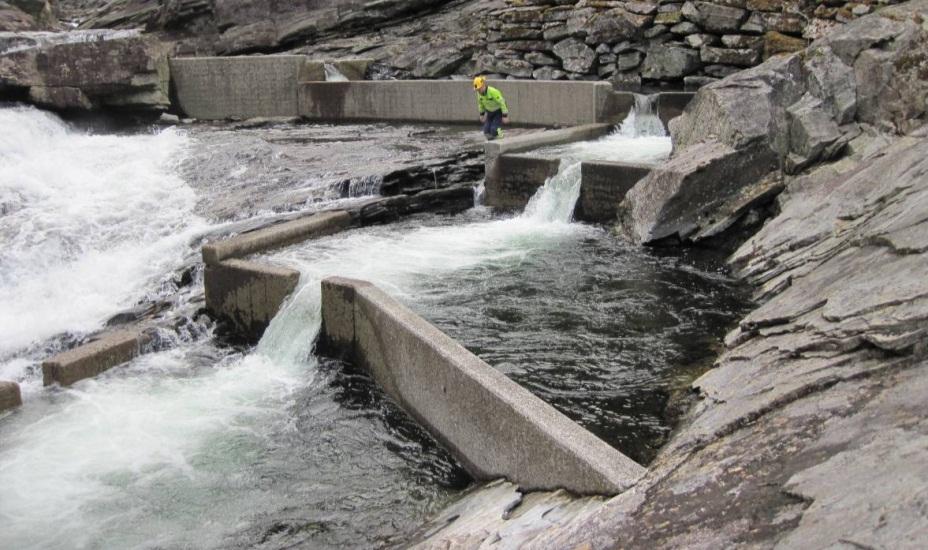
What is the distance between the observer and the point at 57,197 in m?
14.8

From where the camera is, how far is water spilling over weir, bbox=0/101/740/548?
263 inches

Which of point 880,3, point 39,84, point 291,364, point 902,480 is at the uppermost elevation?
point 880,3

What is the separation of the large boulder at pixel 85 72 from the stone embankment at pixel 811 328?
13149mm

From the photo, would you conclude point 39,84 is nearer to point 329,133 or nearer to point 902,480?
point 329,133

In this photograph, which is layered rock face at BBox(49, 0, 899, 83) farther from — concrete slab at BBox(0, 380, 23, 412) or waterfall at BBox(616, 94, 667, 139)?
concrete slab at BBox(0, 380, 23, 412)

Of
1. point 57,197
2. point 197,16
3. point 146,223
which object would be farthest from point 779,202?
point 197,16

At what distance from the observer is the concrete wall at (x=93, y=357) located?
9242 millimetres

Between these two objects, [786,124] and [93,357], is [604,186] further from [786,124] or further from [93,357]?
[93,357]

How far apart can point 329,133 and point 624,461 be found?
54.2 feet

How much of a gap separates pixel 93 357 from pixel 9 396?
3.17 feet

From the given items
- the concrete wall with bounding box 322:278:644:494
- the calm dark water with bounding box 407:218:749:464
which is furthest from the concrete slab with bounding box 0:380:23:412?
the calm dark water with bounding box 407:218:749:464

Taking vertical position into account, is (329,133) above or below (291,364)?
above

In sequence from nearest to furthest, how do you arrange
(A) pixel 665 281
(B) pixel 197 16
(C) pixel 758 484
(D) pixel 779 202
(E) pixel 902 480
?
(E) pixel 902 480 < (C) pixel 758 484 < (A) pixel 665 281 < (D) pixel 779 202 < (B) pixel 197 16

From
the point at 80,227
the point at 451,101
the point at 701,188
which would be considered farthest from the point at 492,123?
the point at 80,227
